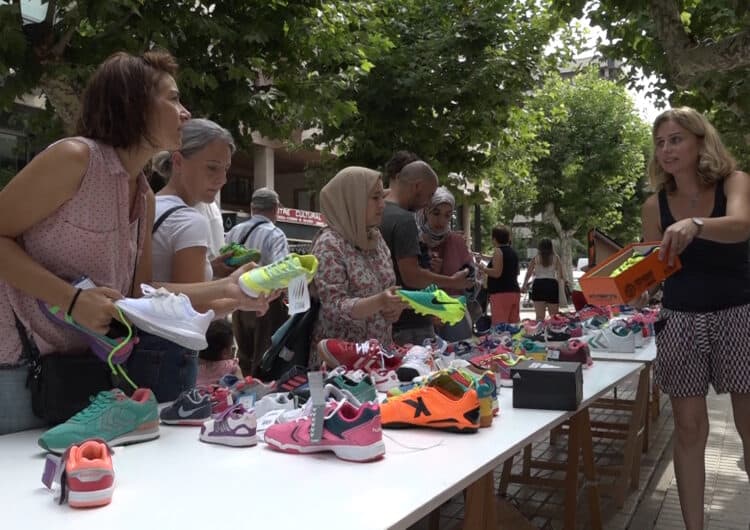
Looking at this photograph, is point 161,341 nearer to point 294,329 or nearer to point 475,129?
point 294,329

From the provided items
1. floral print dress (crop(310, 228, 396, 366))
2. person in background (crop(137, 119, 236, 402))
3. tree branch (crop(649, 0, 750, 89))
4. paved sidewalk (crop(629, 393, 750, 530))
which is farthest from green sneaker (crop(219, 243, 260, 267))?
tree branch (crop(649, 0, 750, 89))

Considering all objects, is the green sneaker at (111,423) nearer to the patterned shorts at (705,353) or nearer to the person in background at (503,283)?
the patterned shorts at (705,353)

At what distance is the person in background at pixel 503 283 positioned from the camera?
7871 mm

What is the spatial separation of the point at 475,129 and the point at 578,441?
282 inches

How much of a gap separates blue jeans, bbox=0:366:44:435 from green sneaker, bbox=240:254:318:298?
0.61 m

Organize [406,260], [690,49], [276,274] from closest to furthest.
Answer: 1. [276,274]
2. [406,260]
3. [690,49]

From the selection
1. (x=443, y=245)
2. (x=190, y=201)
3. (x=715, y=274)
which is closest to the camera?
(x=190, y=201)

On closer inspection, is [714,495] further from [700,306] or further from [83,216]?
[83,216]

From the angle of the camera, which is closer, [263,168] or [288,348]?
[288,348]

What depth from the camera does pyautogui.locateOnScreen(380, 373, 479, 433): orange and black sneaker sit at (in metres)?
1.89

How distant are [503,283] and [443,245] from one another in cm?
342

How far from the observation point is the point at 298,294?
1914 millimetres

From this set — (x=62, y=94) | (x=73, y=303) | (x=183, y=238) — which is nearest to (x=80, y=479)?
(x=73, y=303)

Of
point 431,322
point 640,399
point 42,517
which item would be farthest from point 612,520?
point 42,517
